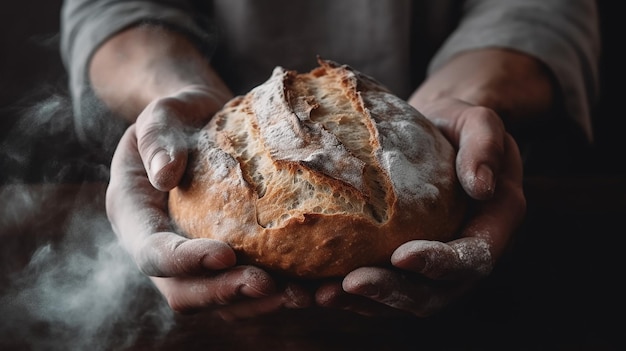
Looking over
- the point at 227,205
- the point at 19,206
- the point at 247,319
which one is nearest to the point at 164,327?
the point at 247,319

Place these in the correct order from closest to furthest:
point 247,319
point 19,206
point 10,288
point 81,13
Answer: point 247,319
point 10,288
point 19,206
point 81,13

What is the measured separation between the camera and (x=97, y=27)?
156cm

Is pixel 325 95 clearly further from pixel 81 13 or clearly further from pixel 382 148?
pixel 81 13

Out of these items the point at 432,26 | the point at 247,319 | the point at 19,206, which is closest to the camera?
the point at 247,319

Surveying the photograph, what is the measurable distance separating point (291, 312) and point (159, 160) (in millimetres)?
324

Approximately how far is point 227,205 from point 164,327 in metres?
0.26

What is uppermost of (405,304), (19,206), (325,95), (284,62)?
(325,95)

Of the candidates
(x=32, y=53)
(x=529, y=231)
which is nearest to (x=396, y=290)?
(x=529, y=231)

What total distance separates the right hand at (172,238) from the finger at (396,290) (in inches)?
3.2

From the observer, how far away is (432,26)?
68.0 inches

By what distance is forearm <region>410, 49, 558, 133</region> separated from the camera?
1.43 metres

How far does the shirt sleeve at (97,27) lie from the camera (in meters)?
1.54

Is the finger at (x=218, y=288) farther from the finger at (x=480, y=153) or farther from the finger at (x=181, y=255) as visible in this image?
the finger at (x=480, y=153)

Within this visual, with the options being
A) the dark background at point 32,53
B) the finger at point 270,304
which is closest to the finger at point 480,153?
the finger at point 270,304
